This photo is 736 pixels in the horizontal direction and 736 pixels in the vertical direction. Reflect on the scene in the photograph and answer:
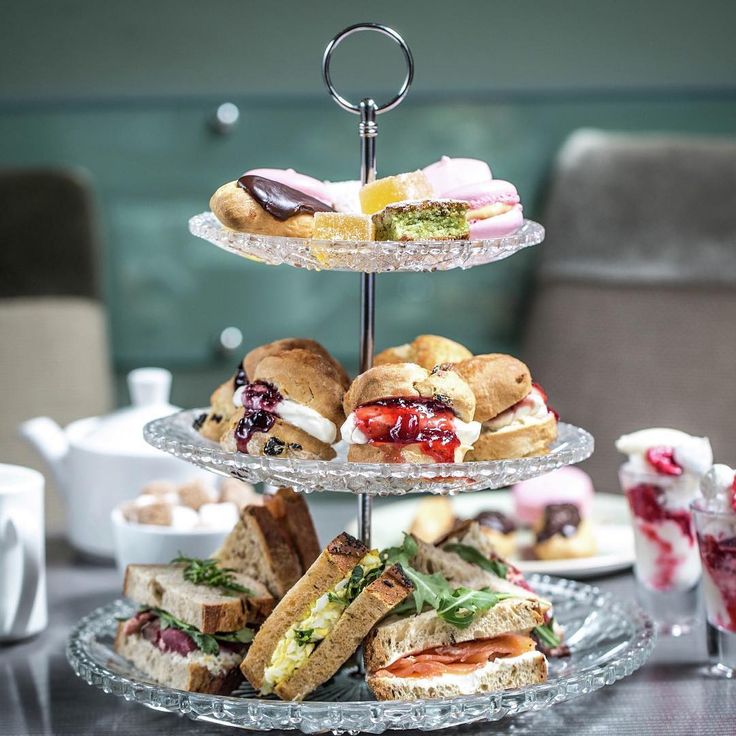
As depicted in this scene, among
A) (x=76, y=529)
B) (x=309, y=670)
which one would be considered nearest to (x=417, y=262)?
(x=309, y=670)

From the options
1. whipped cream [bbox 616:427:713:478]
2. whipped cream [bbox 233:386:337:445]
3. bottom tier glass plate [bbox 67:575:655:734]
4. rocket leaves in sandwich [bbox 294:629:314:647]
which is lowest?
bottom tier glass plate [bbox 67:575:655:734]

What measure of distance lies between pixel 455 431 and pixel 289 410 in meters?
0.15

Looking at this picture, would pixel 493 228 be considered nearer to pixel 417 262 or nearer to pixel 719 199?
pixel 417 262

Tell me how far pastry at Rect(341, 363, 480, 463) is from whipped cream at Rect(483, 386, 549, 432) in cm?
5

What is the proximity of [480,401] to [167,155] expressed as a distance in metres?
1.78

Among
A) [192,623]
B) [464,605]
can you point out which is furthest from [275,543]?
[464,605]

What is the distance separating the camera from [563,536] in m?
1.63

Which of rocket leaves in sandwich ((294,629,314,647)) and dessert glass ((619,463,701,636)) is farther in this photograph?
dessert glass ((619,463,701,636))

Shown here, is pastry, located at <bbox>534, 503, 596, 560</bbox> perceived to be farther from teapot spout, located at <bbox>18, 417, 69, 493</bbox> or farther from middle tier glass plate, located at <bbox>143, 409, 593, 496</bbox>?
teapot spout, located at <bbox>18, 417, 69, 493</bbox>

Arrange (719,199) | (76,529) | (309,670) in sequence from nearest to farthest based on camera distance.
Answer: (309,670) < (76,529) < (719,199)

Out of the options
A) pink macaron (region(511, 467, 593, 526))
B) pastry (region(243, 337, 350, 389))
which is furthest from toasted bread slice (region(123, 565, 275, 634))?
pink macaron (region(511, 467, 593, 526))

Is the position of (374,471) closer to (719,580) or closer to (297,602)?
(297,602)

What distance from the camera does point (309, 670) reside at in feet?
3.62

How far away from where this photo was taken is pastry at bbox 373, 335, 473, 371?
125 cm
